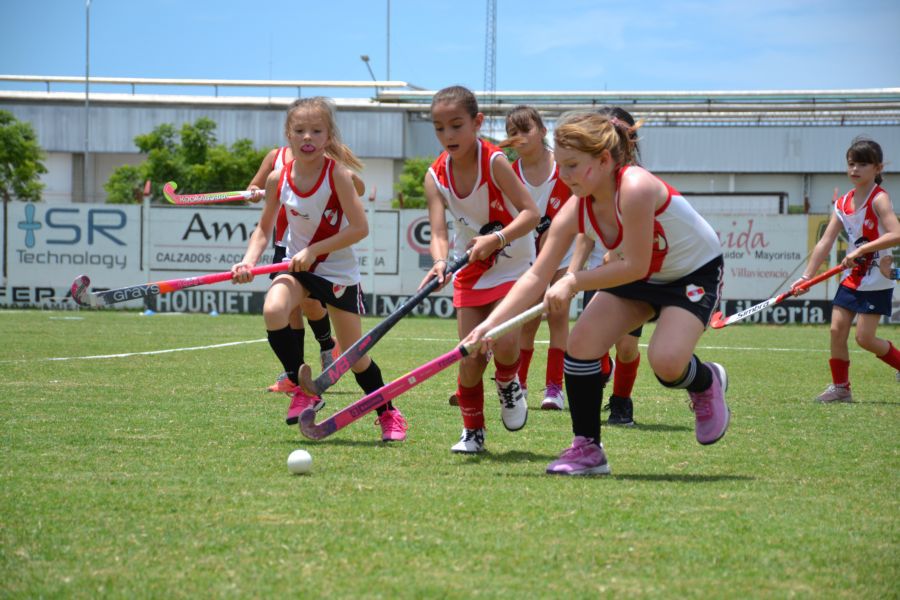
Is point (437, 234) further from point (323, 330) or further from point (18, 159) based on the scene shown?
point (18, 159)

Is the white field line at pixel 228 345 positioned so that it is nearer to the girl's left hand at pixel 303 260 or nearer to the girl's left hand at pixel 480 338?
the girl's left hand at pixel 303 260

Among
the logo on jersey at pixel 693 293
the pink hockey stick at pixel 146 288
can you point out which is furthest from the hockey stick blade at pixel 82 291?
the logo on jersey at pixel 693 293

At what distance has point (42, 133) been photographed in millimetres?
51781

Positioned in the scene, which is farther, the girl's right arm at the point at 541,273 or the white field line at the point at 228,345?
the white field line at the point at 228,345

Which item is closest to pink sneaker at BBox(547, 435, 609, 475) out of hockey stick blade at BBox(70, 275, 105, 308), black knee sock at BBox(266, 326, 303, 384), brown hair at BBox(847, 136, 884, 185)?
black knee sock at BBox(266, 326, 303, 384)

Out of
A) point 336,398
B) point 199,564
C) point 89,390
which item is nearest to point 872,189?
point 336,398

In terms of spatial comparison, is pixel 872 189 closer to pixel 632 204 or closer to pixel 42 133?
pixel 632 204

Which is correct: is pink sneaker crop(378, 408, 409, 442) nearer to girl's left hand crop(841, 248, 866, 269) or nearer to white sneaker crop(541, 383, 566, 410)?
white sneaker crop(541, 383, 566, 410)

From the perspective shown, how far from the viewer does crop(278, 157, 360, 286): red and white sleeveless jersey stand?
6020mm

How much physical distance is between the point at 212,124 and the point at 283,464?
45589 mm

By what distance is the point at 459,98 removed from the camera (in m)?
5.32

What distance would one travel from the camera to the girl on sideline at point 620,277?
14.5ft

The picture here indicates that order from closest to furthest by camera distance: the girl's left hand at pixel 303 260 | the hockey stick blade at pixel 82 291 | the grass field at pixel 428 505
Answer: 1. the grass field at pixel 428 505
2. the girl's left hand at pixel 303 260
3. the hockey stick blade at pixel 82 291

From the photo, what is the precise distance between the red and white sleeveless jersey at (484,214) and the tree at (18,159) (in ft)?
139
